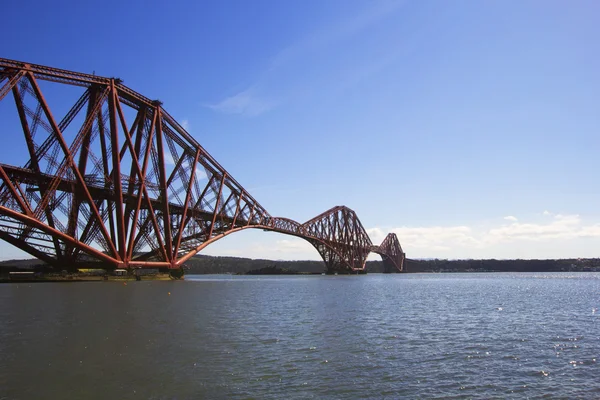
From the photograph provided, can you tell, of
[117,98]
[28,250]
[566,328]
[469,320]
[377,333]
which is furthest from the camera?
[117,98]

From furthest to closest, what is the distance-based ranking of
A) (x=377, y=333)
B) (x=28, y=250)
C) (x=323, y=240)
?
(x=323, y=240) < (x=28, y=250) < (x=377, y=333)

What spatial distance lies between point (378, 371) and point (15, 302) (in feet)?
92.1

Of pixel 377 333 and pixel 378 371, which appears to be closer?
pixel 378 371

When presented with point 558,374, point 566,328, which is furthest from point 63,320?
point 566,328

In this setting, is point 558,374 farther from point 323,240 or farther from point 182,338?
point 323,240

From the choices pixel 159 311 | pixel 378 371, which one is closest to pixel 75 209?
pixel 159 311

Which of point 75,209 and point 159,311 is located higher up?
point 75,209

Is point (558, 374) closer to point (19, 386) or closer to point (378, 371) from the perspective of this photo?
point (378, 371)

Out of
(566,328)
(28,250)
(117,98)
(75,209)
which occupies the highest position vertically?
(117,98)

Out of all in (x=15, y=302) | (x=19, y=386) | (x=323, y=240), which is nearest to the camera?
(x=19, y=386)

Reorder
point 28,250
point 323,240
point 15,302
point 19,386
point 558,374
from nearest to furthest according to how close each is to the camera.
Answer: point 19,386
point 558,374
point 15,302
point 28,250
point 323,240

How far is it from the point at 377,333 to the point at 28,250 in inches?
1844

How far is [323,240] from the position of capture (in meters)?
155

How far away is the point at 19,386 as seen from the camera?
467 inches
